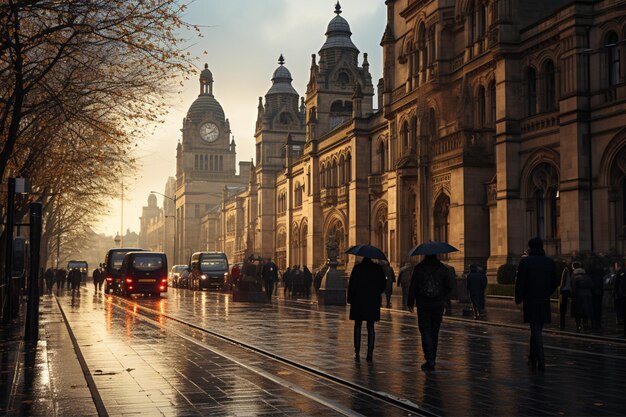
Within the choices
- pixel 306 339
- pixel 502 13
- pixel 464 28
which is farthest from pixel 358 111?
pixel 306 339

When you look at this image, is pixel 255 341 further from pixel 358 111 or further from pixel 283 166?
pixel 283 166

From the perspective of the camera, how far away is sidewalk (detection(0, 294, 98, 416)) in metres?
9.31

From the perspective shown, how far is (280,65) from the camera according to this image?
96.9 meters

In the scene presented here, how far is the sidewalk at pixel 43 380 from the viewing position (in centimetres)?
931

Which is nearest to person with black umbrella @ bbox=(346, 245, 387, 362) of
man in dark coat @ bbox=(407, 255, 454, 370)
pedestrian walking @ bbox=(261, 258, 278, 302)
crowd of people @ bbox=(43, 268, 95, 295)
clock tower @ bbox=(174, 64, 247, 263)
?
man in dark coat @ bbox=(407, 255, 454, 370)

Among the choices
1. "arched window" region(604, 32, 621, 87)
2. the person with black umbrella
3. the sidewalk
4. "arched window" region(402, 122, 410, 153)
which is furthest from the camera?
"arched window" region(402, 122, 410, 153)

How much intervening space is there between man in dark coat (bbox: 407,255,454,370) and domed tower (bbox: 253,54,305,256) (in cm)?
7299

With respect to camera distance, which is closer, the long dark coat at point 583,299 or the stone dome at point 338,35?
the long dark coat at point 583,299

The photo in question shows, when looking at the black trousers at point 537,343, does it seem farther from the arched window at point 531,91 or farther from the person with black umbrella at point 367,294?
the arched window at point 531,91

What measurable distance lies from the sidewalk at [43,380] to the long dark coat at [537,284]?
21.1 feet

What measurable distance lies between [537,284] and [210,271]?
48688 mm

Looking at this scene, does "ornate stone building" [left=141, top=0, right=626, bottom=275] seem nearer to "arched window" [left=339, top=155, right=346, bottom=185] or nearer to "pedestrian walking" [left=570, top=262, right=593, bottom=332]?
"arched window" [left=339, top=155, right=346, bottom=185]

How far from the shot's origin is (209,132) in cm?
15688

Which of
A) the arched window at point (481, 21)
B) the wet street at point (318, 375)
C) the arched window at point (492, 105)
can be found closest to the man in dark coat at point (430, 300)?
the wet street at point (318, 375)
